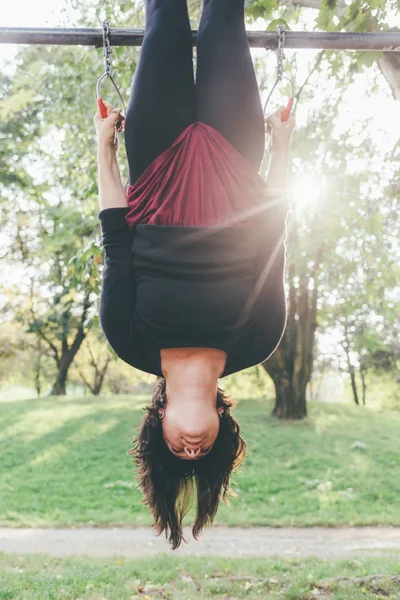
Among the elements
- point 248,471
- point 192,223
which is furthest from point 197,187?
point 248,471

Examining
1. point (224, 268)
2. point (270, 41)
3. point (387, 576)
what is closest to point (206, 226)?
point (224, 268)

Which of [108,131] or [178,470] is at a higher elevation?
[108,131]

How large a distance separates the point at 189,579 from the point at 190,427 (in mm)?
3935

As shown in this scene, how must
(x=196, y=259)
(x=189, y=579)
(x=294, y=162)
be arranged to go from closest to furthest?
(x=196, y=259)
(x=189, y=579)
(x=294, y=162)

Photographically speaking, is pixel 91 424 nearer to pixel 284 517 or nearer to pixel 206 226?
pixel 284 517

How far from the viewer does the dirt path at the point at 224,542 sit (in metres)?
6.76

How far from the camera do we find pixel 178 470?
A: 8.96 feet

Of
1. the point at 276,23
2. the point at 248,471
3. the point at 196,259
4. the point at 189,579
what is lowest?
the point at 248,471

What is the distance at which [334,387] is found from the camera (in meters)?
49.9

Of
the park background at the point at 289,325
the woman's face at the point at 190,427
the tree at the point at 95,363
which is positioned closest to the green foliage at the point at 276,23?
the park background at the point at 289,325

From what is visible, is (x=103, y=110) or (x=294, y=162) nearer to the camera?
(x=103, y=110)

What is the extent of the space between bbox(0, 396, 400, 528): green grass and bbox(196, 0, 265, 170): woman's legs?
691cm

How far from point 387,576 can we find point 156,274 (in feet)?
15.1

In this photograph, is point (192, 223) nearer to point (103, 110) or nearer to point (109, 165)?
point (109, 165)
